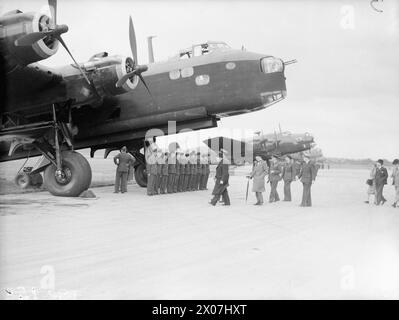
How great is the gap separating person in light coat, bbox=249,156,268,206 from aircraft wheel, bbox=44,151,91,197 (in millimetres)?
5069

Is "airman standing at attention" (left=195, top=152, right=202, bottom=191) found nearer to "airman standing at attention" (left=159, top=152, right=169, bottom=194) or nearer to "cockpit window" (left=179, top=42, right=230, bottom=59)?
"airman standing at attention" (left=159, top=152, right=169, bottom=194)

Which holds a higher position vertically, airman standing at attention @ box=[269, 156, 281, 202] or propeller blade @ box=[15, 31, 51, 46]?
propeller blade @ box=[15, 31, 51, 46]

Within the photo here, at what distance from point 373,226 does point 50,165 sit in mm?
9364

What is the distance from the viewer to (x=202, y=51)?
43.8ft

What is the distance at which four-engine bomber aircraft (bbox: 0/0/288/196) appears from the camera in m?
11.5

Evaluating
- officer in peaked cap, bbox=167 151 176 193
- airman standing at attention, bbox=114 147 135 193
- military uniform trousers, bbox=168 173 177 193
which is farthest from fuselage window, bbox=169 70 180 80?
military uniform trousers, bbox=168 173 177 193

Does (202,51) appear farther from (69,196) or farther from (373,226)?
(373,226)

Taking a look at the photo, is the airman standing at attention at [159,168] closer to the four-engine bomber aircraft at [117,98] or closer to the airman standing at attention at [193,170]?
the four-engine bomber aircraft at [117,98]

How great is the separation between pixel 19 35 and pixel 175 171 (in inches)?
326

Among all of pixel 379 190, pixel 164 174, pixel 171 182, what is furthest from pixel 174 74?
pixel 379 190

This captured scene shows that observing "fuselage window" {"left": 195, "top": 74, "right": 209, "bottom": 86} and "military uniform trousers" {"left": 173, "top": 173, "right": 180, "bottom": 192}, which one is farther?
"military uniform trousers" {"left": 173, "top": 173, "right": 180, "bottom": 192}

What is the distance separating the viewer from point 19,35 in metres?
8.27

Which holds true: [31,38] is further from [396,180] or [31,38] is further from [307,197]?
[396,180]
